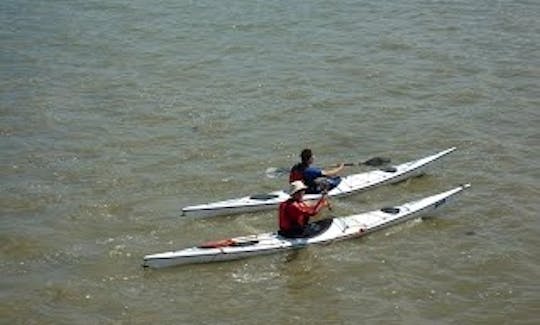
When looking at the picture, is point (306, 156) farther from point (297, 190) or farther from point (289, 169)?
point (289, 169)

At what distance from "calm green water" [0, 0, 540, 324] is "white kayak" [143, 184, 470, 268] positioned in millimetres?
180

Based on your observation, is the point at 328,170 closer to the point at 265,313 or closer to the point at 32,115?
the point at 265,313

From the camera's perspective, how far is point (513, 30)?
24.4 metres

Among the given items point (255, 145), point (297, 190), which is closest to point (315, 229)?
point (297, 190)

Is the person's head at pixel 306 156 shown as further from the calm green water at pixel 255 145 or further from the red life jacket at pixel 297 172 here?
the calm green water at pixel 255 145

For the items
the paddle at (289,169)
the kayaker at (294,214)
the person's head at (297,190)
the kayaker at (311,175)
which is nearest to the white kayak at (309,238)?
the kayaker at (294,214)

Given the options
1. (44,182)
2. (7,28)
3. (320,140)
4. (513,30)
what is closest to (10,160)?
(44,182)

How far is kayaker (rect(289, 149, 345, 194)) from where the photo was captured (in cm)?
1451

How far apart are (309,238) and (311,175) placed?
1.44 m

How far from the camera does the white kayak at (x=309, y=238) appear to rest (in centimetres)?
1295

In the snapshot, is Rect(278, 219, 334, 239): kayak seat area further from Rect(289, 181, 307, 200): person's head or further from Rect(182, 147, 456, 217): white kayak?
Rect(182, 147, 456, 217): white kayak

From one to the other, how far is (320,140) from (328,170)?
2.22m

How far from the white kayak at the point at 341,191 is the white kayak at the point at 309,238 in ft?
3.21

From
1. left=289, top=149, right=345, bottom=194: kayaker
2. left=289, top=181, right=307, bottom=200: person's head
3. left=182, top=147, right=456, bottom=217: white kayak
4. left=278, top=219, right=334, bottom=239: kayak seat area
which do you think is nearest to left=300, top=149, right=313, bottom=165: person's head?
left=289, top=149, right=345, bottom=194: kayaker
